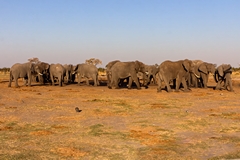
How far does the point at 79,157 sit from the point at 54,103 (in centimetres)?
1017

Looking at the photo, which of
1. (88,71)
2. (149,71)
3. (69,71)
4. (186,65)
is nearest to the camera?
(186,65)

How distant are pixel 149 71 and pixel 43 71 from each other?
428 inches

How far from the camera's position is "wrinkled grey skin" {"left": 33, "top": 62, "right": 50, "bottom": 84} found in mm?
33547

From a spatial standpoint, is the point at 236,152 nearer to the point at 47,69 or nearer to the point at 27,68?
the point at 27,68

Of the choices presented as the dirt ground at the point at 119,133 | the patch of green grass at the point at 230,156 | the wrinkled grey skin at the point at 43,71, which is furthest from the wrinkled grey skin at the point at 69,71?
the patch of green grass at the point at 230,156

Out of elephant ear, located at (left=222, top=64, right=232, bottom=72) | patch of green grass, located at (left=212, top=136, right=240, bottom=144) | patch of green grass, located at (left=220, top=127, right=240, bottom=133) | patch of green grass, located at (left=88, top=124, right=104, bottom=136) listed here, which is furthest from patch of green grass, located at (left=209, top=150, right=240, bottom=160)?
elephant ear, located at (left=222, top=64, right=232, bottom=72)

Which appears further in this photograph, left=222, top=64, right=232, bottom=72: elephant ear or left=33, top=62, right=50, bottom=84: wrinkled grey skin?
left=33, top=62, right=50, bottom=84: wrinkled grey skin

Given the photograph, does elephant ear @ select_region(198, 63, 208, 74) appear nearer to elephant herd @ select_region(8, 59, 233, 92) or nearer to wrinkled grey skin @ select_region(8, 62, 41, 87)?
elephant herd @ select_region(8, 59, 233, 92)

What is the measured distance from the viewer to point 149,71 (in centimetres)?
3425

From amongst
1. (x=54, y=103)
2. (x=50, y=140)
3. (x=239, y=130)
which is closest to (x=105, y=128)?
(x=50, y=140)

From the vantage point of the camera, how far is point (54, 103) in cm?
1716

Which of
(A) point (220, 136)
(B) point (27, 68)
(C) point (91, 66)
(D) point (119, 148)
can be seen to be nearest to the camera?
(D) point (119, 148)

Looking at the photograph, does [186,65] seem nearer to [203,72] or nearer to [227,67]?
[227,67]

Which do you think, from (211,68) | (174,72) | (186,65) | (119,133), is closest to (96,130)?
(119,133)
